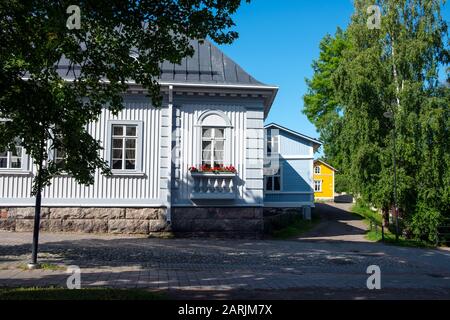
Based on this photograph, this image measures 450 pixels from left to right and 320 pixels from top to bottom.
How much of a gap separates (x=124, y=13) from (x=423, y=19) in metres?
19.4

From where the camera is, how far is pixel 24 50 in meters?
8.53

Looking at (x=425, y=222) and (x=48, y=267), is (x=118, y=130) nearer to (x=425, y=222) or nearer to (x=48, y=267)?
(x=48, y=267)

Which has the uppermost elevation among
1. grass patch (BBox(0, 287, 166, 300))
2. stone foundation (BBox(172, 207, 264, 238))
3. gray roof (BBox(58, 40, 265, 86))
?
gray roof (BBox(58, 40, 265, 86))

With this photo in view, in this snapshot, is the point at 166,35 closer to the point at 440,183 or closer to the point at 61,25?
the point at 61,25

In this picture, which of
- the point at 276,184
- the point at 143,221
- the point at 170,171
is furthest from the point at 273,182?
the point at 143,221

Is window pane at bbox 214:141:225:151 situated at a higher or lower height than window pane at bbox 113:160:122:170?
higher

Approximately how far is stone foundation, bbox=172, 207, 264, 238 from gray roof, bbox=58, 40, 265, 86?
4881 mm

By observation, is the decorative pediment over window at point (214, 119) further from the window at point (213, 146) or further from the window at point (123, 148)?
the window at point (123, 148)

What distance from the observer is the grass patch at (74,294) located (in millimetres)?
6500

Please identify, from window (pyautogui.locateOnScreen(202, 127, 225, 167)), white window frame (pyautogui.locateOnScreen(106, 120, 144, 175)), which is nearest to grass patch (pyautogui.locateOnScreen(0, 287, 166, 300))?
white window frame (pyautogui.locateOnScreen(106, 120, 144, 175))

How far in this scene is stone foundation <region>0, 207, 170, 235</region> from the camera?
55.0ft

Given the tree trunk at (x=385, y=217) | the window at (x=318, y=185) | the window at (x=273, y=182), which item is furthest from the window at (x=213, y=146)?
the window at (x=318, y=185)

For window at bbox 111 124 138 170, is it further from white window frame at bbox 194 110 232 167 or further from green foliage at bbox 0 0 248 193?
green foliage at bbox 0 0 248 193

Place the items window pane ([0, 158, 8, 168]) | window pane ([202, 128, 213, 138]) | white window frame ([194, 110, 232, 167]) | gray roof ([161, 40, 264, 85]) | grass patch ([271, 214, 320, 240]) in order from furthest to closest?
grass patch ([271, 214, 320, 240]) → gray roof ([161, 40, 264, 85]) → window pane ([202, 128, 213, 138]) → white window frame ([194, 110, 232, 167]) → window pane ([0, 158, 8, 168])
